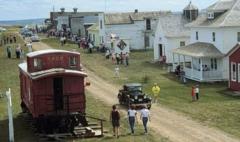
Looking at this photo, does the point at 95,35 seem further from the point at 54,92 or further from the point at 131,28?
the point at 54,92

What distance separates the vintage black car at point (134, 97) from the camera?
116ft

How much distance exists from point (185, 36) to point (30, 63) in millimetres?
35632

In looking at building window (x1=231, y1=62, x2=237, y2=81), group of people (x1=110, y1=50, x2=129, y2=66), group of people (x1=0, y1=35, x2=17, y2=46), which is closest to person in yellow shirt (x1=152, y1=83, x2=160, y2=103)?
building window (x1=231, y1=62, x2=237, y2=81)

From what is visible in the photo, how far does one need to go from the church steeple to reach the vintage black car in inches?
1186

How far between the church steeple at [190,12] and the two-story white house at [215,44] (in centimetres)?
1019

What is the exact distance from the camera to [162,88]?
45594 mm

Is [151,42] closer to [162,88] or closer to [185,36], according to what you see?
[185,36]

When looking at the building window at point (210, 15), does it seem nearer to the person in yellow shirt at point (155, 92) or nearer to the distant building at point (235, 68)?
the distant building at point (235, 68)

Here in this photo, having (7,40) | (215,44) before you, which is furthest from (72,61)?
(7,40)

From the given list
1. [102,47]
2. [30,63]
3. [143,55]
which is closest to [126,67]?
[143,55]

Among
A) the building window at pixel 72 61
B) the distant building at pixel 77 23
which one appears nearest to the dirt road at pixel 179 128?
the building window at pixel 72 61

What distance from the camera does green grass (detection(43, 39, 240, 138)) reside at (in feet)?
107

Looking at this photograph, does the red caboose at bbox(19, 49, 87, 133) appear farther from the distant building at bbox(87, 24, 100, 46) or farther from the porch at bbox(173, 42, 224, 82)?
the distant building at bbox(87, 24, 100, 46)

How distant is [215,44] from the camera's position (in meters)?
52.3
